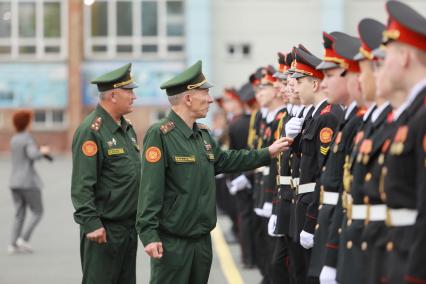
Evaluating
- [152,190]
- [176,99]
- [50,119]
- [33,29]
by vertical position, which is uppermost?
[176,99]

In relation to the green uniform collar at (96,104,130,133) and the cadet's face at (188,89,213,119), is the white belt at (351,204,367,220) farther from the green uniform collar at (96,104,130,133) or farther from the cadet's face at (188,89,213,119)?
the green uniform collar at (96,104,130,133)

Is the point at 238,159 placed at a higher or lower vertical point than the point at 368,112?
lower

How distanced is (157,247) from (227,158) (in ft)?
4.06

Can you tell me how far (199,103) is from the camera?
7781mm

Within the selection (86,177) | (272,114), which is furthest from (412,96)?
(272,114)

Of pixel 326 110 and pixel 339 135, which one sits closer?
pixel 339 135

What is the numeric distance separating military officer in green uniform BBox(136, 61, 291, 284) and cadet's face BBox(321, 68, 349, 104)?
42.9 inches

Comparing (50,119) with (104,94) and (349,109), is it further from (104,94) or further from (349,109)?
(349,109)

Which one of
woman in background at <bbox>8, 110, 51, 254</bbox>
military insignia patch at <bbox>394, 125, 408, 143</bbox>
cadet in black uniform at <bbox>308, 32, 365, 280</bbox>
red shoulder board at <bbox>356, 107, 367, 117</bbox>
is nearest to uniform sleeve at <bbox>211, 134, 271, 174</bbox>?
cadet in black uniform at <bbox>308, 32, 365, 280</bbox>

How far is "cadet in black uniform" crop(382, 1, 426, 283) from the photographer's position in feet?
15.8

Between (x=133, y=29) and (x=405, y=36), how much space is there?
48.6 meters

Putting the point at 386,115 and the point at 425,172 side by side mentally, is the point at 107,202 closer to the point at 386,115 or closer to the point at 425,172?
the point at 386,115

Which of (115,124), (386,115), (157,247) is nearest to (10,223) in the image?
(115,124)

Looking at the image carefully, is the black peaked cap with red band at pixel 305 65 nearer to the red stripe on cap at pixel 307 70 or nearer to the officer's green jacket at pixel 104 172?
the red stripe on cap at pixel 307 70
